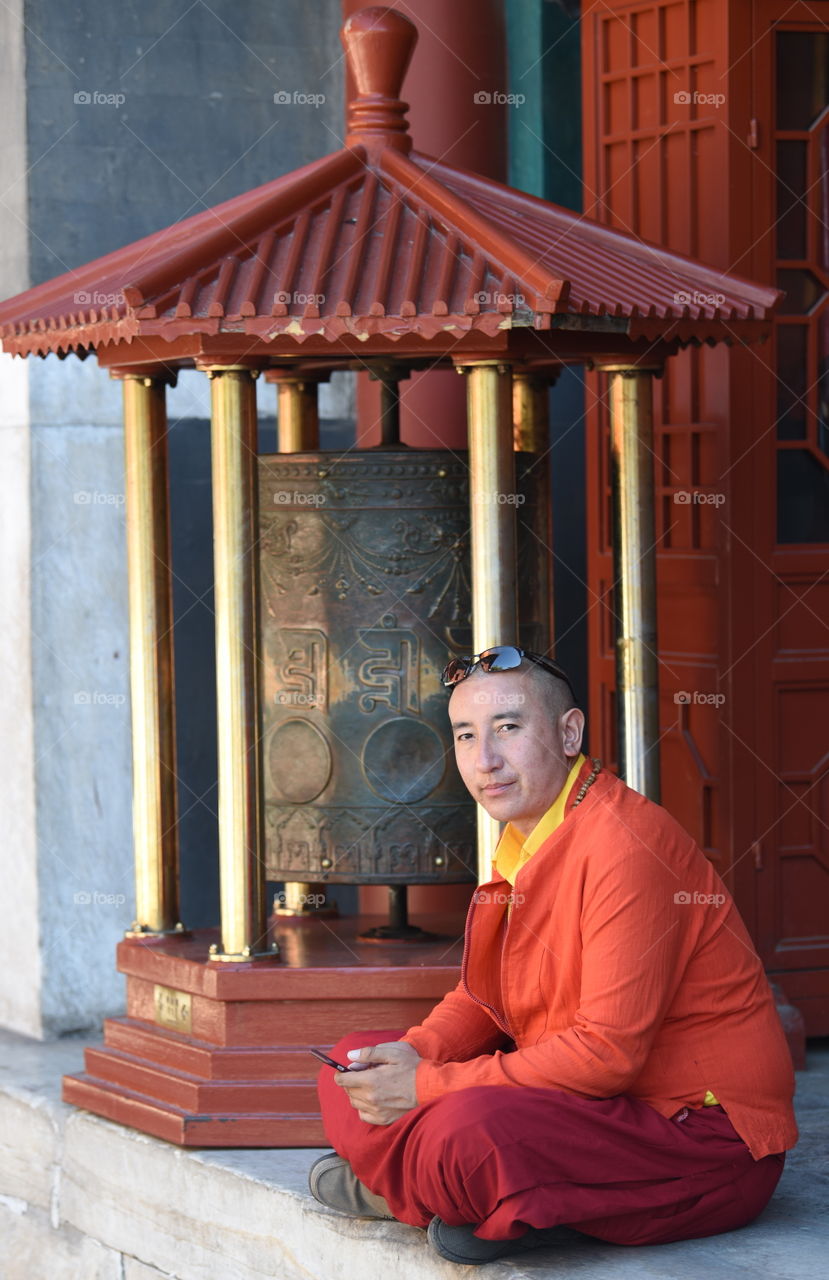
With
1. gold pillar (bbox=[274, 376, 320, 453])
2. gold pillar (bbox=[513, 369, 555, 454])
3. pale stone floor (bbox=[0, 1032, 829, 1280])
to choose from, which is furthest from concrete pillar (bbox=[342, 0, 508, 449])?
pale stone floor (bbox=[0, 1032, 829, 1280])

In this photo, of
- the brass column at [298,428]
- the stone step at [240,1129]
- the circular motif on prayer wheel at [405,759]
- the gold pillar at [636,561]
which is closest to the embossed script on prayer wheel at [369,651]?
the circular motif on prayer wheel at [405,759]

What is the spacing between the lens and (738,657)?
530cm

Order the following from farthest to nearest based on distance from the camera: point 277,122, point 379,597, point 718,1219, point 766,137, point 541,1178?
point 277,122, point 766,137, point 379,597, point 718,1219, point 541,1178

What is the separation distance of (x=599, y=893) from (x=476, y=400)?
143cm

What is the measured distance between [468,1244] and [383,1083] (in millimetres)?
329

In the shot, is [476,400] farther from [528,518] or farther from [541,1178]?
[541,1178]

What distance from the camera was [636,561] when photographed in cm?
480

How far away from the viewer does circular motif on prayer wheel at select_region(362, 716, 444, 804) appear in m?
4.78

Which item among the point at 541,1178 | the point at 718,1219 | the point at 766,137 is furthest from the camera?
the point at 766,137

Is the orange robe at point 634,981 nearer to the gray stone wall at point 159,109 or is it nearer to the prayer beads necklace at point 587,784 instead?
the prayer beads necklace at point 587,784

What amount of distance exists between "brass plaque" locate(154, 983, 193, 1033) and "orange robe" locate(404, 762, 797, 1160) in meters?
1.20

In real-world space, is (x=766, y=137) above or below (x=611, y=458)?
above

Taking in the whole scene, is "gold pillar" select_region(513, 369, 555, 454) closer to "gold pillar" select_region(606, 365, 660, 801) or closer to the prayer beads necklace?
"gold pillar" select_region(606, 365, 660, 801)

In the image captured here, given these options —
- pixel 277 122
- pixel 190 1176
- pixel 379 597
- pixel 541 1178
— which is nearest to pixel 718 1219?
pixel 541 1178
